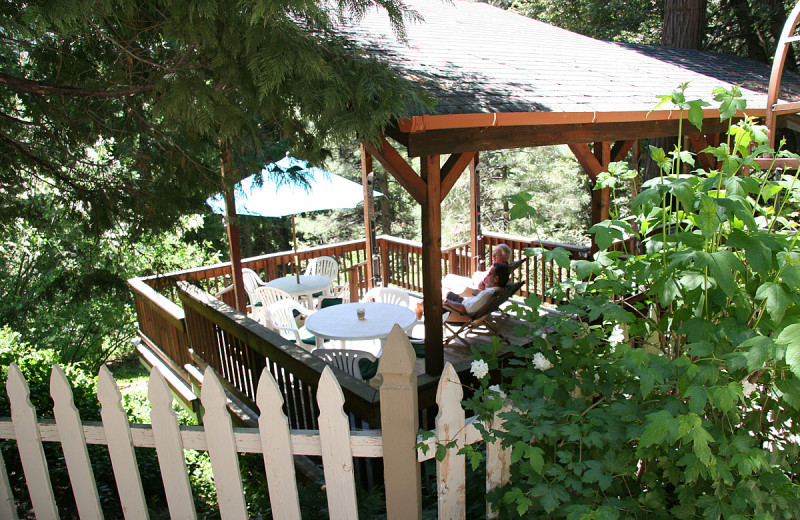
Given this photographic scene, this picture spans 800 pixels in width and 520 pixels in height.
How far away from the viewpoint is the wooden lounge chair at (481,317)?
561 centimetres

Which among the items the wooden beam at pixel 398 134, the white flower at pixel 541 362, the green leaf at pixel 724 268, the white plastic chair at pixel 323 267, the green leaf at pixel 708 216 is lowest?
the white plastic chair at pixel 323 267

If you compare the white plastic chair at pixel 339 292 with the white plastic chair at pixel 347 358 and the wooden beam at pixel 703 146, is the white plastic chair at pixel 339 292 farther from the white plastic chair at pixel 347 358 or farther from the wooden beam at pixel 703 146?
the wooden beam at pixel 703 146

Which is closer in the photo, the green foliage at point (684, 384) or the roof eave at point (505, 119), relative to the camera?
the green foliage at point (684, 384)

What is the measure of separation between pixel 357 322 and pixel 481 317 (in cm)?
134

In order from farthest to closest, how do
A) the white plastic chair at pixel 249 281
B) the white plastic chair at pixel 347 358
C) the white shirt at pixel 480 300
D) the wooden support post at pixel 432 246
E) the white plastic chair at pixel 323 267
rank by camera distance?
1. the white plastic chair at pixel 323 267
2. the white plastic chair at pixel 249 281
3. the white shirt at pixel 480 300
4. the white plastic chair at pixel 347 358
5. the wooden support post at pixel 432 246

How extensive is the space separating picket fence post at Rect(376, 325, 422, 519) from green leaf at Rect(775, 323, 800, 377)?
1.03 meters

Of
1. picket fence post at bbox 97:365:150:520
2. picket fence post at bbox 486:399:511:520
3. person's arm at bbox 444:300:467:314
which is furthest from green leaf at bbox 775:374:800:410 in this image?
person's arm at bbox 444:300:467:314

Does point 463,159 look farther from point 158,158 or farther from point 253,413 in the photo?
point 253,413

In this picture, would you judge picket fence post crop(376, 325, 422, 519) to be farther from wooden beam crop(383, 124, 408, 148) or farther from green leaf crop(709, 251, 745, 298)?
wooden beam crop(383, 124, 408, 148)

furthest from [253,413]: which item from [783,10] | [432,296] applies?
[783,10]

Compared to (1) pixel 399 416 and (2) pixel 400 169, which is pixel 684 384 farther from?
(2) pixel 400 169

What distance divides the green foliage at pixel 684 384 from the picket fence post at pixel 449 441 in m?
0.08

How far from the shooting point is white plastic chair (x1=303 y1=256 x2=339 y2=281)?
8672 mm

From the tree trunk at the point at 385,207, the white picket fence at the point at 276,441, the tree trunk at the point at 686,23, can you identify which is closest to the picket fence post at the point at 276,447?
the white picket fence at the point at 276,441
